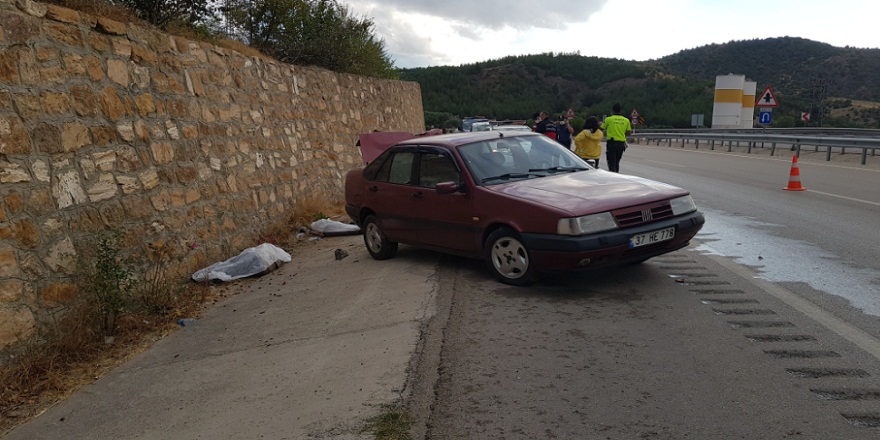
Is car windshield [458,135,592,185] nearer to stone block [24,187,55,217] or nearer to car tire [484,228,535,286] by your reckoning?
car tire [484,228,535,286]

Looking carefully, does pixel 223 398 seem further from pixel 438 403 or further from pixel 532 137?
pixel 532 137

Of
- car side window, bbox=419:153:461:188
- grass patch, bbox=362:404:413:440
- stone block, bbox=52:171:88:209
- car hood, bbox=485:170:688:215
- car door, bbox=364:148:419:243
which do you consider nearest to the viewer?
grass patch, bbox=362:404:413:440

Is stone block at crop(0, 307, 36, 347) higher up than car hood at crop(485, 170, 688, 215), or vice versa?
car hood at crop(485, 170, 688, 215)

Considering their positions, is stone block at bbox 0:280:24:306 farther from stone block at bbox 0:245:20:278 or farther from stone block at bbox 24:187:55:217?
stone block at bbox 24:187:55:217

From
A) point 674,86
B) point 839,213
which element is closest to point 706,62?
point 674,86

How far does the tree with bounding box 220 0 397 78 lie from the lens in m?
13.9

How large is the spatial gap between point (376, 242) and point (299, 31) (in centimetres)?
779

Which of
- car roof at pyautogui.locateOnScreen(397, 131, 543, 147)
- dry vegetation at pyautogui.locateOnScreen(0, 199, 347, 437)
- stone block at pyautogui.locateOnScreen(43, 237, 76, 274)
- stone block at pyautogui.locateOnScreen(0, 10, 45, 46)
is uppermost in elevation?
stone block at pyautogui.locateOnScreen(0, 10, 45, 46)

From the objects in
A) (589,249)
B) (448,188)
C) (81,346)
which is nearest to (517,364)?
(589,249)

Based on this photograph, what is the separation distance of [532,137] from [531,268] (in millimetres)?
2239

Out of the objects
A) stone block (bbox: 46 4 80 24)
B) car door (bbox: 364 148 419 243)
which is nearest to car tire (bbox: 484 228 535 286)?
car door (bbox: 364 148 419 243)

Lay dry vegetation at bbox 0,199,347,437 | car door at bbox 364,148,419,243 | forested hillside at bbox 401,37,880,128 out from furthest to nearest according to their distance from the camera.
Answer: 1. forested hillside at bbox 401,37,880,128
2. car door at bbox 364,148,419,243
3. dry vegetation at bbox 0,199,347,437

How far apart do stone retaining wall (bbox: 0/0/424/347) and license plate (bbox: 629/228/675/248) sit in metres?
4.89

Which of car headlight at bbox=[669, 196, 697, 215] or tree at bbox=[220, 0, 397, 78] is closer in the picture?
car headlight at bbox=[669, 196, 697, 215]
